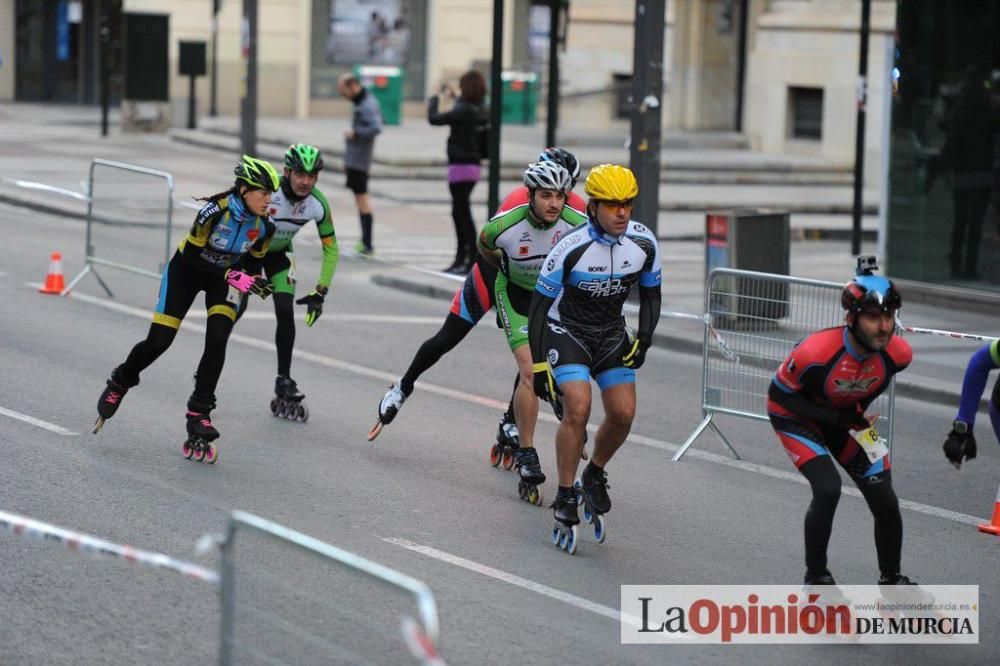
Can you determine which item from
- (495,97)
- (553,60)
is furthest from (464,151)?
(553,60)

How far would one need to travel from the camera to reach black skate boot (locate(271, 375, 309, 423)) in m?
11.5

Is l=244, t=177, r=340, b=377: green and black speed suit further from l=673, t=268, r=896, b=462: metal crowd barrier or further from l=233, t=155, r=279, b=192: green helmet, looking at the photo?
l=673, t=268, r=896, b=462: metal crowd barrier

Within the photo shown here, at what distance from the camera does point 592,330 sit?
875 centimetres

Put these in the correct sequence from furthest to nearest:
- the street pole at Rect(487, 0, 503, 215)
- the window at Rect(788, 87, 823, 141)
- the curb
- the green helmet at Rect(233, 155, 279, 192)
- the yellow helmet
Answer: the window at Rect(788, 87, 823, 141) → the street pole at Rect(487, 0, 503, 215) → the curb → the green helmet at Rect(233, 155, 279, 192) → the yellow helmet

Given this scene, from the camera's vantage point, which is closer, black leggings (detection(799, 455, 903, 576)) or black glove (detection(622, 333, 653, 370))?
black leggings (detection(799, 455, 903, 576))

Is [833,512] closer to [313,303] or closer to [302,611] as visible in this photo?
[302,611]

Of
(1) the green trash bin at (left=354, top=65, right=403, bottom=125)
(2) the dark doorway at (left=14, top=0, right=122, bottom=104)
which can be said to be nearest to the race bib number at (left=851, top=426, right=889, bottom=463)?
(1) the green trash bin at (left=354, top=65, right=403, bottom=125)

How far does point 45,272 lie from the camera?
56.4 ft

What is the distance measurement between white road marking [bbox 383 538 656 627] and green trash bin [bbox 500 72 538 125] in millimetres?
30080

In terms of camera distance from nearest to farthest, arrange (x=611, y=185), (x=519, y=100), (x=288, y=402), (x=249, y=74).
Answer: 1. (x=611, y=185)
2. (x=288, y=402)
3. (x=249, y=74)
4. (x=519, y=100)

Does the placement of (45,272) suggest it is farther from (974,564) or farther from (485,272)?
(974,564)

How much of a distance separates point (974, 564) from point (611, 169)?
8.93ft

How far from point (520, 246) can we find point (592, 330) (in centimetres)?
104

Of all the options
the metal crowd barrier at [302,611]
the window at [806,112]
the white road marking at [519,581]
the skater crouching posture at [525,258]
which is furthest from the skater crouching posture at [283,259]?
the window at [806,112]
